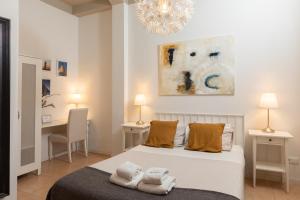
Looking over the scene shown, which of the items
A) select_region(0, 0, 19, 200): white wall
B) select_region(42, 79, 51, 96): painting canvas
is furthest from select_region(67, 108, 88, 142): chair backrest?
select_region(0, 0, 19, 200): white wall

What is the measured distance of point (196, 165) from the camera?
2.15 m

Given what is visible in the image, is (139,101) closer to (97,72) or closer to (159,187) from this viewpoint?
(97,72)

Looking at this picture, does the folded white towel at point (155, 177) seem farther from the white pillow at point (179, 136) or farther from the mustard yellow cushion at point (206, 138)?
the white pillow at point (179, 136)

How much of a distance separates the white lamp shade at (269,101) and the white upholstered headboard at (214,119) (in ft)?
1.33

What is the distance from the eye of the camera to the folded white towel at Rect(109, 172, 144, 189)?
1650 millimetres

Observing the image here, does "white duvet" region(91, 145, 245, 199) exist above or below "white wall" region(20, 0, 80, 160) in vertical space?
below

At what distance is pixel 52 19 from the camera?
4.12 metres

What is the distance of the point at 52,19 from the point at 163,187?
159 inches

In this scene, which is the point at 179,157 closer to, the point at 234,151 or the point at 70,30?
the point at 234,151

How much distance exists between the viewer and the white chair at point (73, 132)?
3740 mm

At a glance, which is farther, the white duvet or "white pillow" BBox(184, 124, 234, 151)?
"white pillow" BBox(184, 124, 234, 151)

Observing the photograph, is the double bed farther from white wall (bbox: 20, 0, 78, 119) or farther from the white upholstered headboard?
white wall (bbox: 20, 0, 78, 119)

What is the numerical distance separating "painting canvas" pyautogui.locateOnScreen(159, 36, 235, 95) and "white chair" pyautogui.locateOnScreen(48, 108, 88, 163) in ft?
5.40

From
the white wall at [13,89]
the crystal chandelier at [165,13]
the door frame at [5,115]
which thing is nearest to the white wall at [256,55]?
the crystal chandelier at [165,13]
